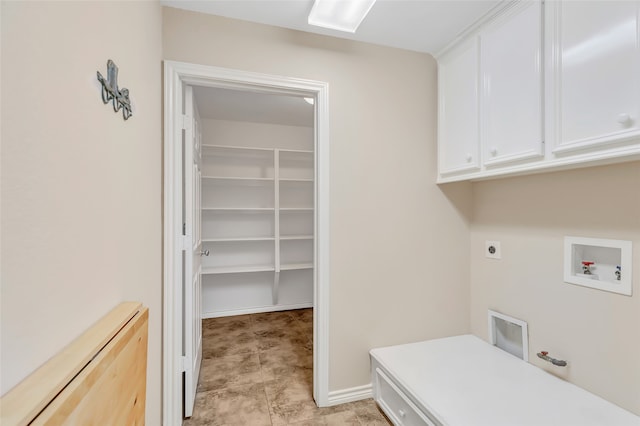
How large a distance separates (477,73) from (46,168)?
206 centimetres

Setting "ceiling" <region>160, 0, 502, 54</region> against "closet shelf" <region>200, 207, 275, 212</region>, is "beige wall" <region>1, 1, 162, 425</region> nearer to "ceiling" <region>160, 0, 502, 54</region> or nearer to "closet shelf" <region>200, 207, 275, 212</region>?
"ceiling" <region>160, 0, 502, 54</region>

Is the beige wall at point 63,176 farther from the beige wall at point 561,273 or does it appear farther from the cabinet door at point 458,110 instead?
the beige wall at point 561,273

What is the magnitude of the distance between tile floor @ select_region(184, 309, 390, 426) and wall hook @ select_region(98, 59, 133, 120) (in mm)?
1817

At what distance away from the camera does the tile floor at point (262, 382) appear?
174 centimetres

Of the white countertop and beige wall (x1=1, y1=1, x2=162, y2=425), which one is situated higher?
beige wall (x1=1, y1=1, x2=162, y2=425)

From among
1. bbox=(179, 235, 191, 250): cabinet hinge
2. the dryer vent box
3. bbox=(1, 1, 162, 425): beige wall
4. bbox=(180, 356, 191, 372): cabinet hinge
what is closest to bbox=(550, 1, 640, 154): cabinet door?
the dryer vent box

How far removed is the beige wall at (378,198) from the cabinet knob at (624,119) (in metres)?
1.05

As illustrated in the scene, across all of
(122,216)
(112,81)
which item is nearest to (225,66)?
(112,81)

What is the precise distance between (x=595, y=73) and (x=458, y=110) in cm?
76

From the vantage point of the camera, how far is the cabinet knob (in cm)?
105

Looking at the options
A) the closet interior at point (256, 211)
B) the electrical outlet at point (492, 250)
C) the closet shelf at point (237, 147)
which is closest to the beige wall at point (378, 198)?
the electrical outlet at point (492, 250)

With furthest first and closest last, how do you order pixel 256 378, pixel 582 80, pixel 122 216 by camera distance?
1. pixel 256 378
2. pixel 582 80
3. pixel 122 216

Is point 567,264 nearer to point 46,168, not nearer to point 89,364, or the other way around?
point 89,364

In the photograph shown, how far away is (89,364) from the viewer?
58 centimetres
